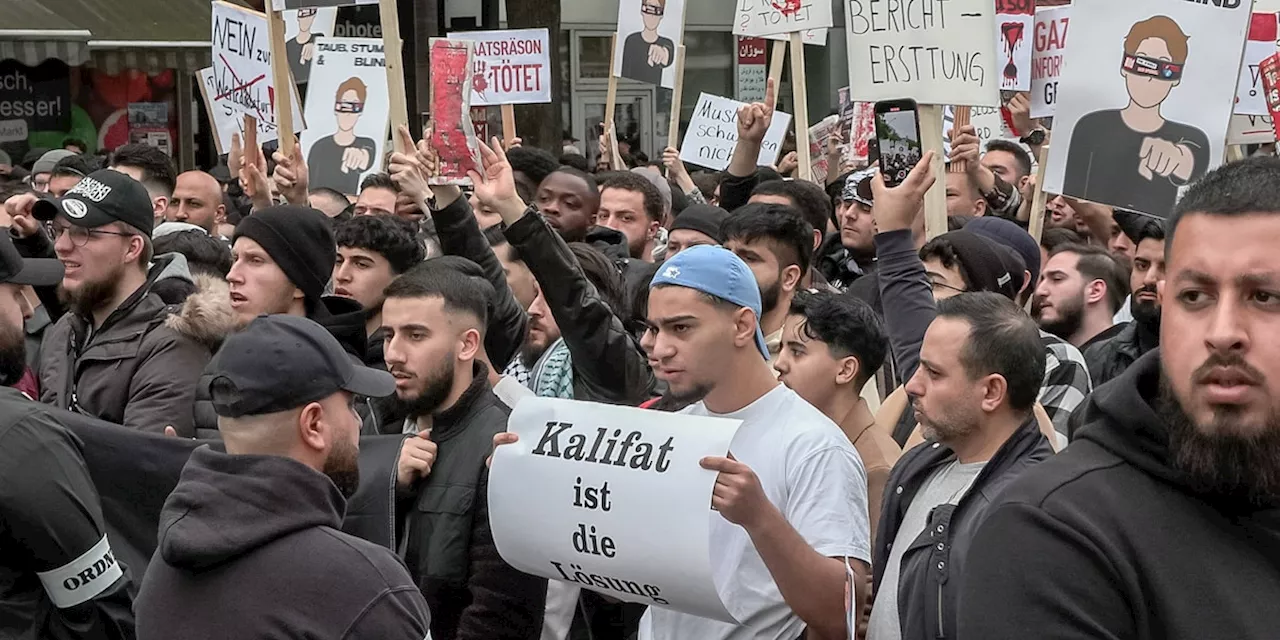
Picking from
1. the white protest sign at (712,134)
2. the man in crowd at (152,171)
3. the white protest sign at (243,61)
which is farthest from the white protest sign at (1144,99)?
the white protest sign at (712,134)

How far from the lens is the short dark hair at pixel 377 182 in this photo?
8648 millimetres

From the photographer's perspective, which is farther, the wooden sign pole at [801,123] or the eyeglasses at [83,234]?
the wooden sign pole at [801,123]

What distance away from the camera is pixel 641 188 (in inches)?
311

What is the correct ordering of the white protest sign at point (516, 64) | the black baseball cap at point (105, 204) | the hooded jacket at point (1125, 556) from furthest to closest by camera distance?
the white protest sign at point (516, 64) → the black baseball cap at point (105, 204) → the hooded jacket at point (1125, 556)

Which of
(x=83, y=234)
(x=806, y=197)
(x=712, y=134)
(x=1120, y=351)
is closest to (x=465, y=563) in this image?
(x=83, y=234)

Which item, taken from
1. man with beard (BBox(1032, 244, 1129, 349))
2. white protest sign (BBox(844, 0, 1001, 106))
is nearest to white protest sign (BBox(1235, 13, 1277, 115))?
man with beard (BBox(1032, 244, 1129, 349))

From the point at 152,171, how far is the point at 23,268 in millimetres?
4745

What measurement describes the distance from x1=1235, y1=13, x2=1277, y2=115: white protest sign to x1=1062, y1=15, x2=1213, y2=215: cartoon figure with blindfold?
2.74 meters

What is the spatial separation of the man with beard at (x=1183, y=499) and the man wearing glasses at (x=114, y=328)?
3494mm

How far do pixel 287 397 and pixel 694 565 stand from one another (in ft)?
3.08

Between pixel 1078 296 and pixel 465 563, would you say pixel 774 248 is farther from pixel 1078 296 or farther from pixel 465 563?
pixel 465 563

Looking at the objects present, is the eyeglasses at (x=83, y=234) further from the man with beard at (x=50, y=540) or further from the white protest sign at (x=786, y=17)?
the white protest sign at (x=786, y=17)

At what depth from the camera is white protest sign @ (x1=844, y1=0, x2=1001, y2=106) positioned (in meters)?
5.80

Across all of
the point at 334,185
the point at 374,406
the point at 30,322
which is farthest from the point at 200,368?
the point at 334,185
